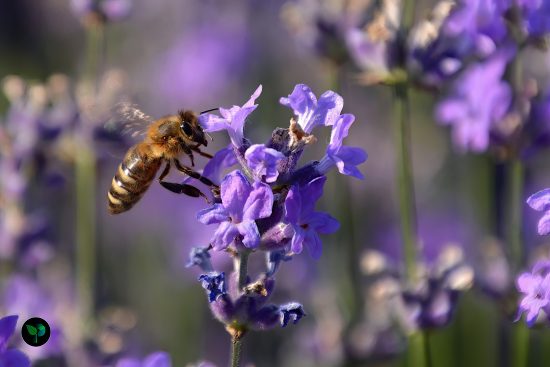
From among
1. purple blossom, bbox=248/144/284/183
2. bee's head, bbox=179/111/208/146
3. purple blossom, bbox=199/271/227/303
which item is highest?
bee's head, bbox=179/111/208/146

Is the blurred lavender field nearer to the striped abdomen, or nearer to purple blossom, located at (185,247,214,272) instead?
purple blossom, located at (185,247,214,272)

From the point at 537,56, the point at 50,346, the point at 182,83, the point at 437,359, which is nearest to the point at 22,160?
the point at 50,346

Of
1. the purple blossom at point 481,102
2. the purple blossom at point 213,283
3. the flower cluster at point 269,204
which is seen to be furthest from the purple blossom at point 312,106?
the purple blossom at point 481,102

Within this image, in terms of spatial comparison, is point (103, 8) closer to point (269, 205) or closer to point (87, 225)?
point (87, 225)

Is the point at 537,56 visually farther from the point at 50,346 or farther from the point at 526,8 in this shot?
the point at 50,346

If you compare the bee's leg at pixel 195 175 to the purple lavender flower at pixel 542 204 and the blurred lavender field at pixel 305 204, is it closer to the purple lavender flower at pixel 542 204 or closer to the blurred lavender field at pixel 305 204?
the blurred lavender field at pixel 305 204

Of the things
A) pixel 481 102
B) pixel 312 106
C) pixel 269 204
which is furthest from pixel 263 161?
pixel 481 102

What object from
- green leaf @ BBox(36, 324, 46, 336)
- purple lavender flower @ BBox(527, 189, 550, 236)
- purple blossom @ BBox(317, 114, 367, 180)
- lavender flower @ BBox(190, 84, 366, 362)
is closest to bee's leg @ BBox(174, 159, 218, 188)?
lavender flower @ BBox(190, 84, 366, 362)
